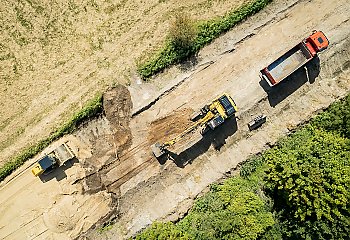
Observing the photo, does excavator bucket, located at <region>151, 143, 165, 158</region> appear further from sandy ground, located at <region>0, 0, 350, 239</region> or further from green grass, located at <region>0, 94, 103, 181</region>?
green grass, located at <region>0, 94, 103, 181</region>

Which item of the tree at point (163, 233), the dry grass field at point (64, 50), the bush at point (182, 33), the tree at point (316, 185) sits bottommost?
the tree at point (316, 185)

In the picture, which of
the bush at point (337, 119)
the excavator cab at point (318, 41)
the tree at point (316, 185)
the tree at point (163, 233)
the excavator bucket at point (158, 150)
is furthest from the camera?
the excavator bucket at point (158, 150)

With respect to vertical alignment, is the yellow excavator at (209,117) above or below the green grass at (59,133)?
below

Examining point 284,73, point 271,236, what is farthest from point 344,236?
point 284,73

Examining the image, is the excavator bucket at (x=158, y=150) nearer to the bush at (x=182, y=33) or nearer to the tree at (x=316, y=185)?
the bush at (x=182, y=33)

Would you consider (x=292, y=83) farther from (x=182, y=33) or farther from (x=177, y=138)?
(x=177, y=138)

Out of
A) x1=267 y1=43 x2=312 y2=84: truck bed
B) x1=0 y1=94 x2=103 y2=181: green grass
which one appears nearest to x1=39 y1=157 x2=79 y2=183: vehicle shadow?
x1=0 y1=94 x2=103 y2=181: green grass

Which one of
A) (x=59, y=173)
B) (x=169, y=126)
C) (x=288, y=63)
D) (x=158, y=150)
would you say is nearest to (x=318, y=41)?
(x=288, y=63)

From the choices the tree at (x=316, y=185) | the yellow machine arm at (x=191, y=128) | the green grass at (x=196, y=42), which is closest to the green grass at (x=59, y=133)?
the green grass at (x=196, y=42)
